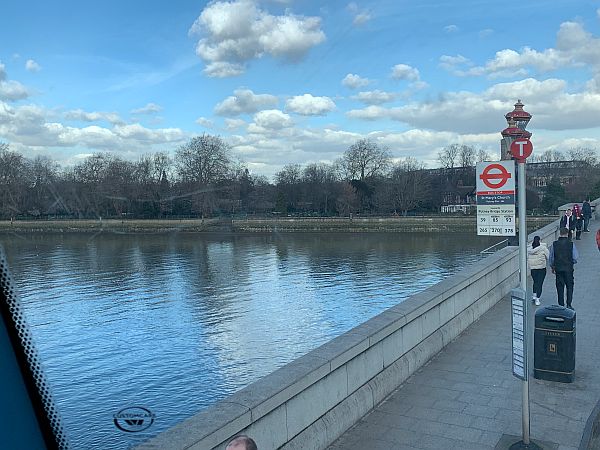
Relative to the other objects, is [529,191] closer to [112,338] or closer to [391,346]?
[112,338]

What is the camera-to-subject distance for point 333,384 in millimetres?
5176

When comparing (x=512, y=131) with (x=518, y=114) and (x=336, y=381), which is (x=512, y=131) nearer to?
(x=518, y=114)

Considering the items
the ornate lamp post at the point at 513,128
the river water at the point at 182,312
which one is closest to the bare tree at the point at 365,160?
the river water at the point at 182,312

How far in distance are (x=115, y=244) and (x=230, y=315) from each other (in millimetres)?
38179

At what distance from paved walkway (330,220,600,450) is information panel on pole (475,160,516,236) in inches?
75.2

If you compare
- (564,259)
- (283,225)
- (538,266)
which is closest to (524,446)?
(564,259)

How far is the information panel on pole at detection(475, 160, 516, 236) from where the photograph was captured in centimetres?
849

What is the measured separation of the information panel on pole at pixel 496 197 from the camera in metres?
8.49

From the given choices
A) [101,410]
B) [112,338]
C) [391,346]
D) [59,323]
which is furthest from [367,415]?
[59,323]

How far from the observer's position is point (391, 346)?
6406 mm

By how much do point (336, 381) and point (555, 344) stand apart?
120 inches

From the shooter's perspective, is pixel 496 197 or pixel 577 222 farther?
pixel 577 222

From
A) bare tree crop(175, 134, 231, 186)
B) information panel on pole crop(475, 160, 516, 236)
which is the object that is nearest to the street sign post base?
information panel on pole crop(475, 160, 516, 236)

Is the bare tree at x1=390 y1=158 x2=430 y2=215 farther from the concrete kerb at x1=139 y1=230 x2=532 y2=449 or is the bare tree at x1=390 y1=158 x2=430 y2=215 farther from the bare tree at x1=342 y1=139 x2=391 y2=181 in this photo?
the concrete kerb at x1=139 y1=230 x2=532 y2=449
